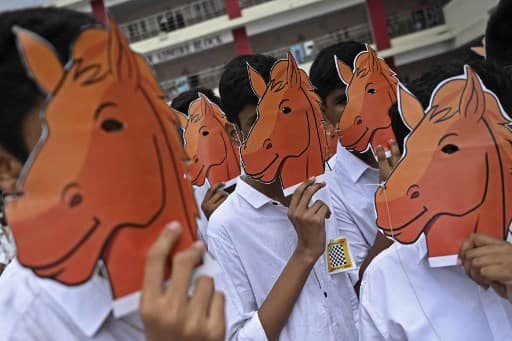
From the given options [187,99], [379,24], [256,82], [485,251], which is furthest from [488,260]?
[379,24]

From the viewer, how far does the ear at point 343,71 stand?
1.63m

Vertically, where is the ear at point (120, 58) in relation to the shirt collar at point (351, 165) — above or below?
above

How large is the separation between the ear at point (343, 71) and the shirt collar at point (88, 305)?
1190mm

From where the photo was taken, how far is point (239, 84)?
1.38m

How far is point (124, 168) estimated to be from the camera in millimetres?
562

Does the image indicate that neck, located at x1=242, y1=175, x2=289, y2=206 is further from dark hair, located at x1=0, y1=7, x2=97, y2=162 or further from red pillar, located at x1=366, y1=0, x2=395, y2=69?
red pillar, located at x1=366, y1=0, x2=395, y2=69

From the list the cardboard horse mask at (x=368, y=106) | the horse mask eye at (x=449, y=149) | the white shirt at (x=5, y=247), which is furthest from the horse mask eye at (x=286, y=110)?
the white shirt at (x=5, y=247)

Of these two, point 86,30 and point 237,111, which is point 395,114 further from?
point 86,30

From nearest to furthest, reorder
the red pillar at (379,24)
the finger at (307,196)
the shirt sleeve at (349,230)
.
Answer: the finger at (307,196) → the shirt sleeve at (349,230) → the red pillar at (379,24)

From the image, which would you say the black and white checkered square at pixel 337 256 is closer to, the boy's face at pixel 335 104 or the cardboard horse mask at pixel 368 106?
the cardboard horse mask at pixel 368 106

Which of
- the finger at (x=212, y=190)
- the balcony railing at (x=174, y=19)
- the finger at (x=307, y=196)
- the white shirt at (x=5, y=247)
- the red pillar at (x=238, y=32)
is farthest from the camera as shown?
the balcony railing at (x=174, y=19)

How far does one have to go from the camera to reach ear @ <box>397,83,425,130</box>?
0.87m

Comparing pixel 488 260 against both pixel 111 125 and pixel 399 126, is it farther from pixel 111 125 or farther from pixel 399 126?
pixel 111 125

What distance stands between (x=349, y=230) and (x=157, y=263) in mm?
1098
